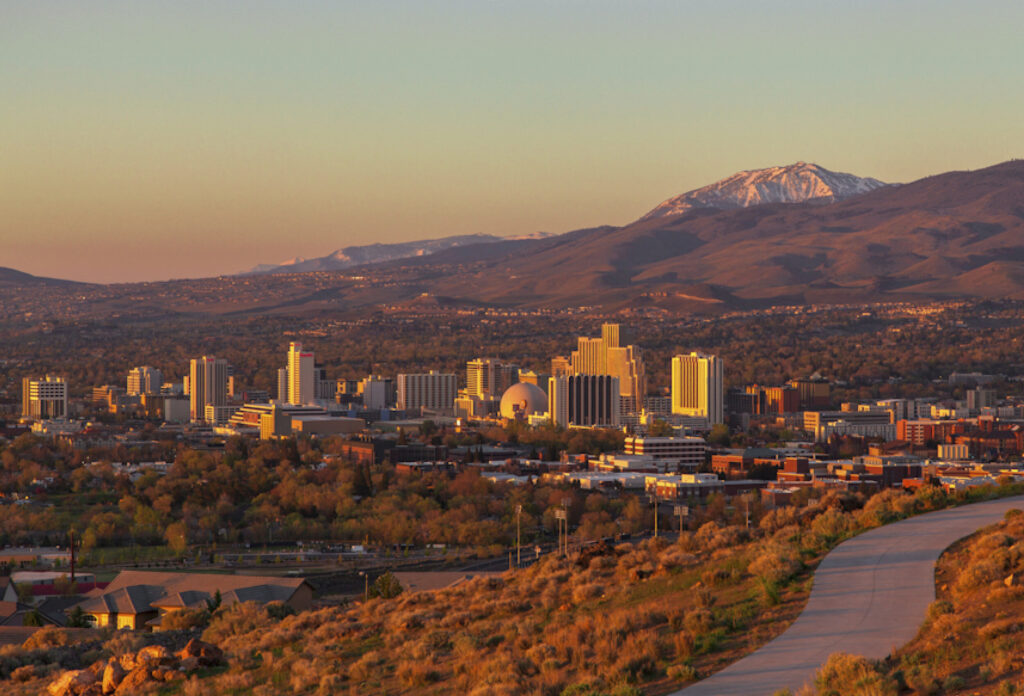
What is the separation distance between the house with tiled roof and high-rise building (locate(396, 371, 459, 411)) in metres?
129

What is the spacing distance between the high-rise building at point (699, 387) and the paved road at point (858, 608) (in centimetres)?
12600

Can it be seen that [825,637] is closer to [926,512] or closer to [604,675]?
[604,675]

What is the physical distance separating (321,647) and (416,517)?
174 feet

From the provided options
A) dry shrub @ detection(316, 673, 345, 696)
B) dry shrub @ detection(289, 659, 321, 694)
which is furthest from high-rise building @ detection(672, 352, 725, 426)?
dry shrub @ detection(316, 673, 345, 696)

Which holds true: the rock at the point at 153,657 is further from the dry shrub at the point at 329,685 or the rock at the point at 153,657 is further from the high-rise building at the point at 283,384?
the high-rise building at the point at 283,384

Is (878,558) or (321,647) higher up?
(878,558)

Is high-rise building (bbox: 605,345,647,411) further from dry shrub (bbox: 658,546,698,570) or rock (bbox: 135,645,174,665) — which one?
rock (bbox: 135,645,174,665)

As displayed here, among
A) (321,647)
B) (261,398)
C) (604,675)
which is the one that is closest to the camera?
(604,675)

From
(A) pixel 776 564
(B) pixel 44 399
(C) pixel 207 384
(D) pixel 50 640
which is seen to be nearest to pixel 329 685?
(A) pixel 776 564

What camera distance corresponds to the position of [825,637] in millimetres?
15812

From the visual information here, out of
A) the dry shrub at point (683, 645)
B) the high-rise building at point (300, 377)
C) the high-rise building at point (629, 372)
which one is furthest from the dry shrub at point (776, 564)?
the high-rise building at point (300, 377)

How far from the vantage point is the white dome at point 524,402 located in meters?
151

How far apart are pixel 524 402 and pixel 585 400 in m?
6.03

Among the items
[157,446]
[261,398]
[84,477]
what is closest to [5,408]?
[261,398]
